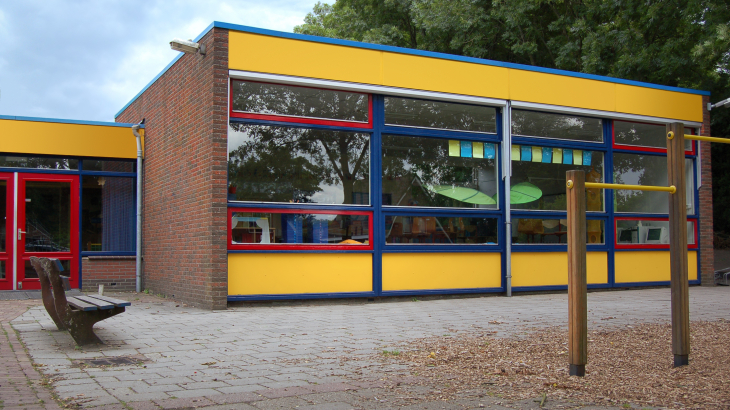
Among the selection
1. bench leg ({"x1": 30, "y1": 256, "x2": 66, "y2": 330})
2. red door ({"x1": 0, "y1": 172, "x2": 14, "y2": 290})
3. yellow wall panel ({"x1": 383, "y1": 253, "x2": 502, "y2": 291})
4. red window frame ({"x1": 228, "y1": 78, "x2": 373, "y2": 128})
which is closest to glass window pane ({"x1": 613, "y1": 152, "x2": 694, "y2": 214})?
yellow wall panel ({"x1": 383, "y1": 253, "x2": 502, "y2": 291})

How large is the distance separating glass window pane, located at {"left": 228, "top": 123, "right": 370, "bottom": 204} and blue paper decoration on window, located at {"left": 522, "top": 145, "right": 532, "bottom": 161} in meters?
3.26

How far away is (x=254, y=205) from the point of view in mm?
9500

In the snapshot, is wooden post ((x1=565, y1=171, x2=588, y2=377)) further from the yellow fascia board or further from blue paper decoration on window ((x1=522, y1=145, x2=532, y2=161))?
blue paper decoration on window ((x1=522, y1=145, x2=532, y2=161))

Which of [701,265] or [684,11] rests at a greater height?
[684,11]

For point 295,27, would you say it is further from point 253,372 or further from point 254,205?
point 253,372

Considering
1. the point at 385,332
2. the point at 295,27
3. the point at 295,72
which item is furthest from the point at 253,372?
the point at 295,27

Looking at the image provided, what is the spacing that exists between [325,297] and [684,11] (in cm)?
1330

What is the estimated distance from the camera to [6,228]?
1188cm

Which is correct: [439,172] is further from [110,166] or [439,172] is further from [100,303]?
Answer: [110,166]

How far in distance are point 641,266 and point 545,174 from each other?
295 centimetres

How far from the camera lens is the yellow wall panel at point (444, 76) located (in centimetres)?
1050

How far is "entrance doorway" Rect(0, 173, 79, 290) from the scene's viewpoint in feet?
38.9

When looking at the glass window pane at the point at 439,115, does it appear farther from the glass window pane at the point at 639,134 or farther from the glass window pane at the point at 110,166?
the glass window pane at the point at 110,166

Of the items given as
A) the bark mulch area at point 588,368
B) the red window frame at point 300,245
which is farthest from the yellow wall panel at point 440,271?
the bark mulch area at point 588,368
